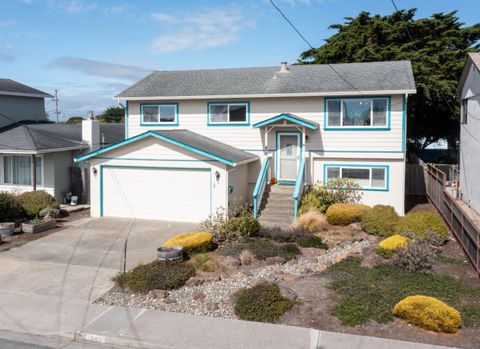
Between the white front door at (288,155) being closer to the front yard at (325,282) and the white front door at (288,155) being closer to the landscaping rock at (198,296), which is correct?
the front yard at (325,282)

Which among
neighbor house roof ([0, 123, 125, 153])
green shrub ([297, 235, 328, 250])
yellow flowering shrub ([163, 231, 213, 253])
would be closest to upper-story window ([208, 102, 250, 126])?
neighbor house roof ([0, 123, 125, 153])

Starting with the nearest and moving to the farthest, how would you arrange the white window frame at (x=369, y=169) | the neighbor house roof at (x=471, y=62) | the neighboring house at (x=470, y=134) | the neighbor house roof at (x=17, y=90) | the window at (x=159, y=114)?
the neighbor house roof at (x=471, y=62)
the neighboring house at (x=470, y=134)
the white window frame at (x=369, y=169)
the window at (x=159, y=114)
the neighbor house roof at (x=17, y=90)

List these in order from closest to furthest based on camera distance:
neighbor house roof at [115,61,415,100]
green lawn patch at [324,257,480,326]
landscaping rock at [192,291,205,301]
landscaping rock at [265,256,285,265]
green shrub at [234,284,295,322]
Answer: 1. green lawn patch at [324,257,480,326]
2. green shrub at [234,284,295,322]
3. landscaping rock at [192,291,205,301]
4. landscaping rock at [265,256,285,265]
5. neighbor house roof at [115,61,415,100]

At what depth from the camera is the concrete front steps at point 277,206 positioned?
1697cm

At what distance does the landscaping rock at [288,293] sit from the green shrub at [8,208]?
1184 centimetres

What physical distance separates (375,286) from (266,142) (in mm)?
10586

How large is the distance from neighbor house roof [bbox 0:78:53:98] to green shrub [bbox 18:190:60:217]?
9328 mm

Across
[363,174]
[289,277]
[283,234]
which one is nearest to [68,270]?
[289,277]

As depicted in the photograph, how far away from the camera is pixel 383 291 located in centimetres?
917

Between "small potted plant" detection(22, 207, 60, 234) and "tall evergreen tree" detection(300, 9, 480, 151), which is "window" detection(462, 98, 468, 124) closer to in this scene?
"tall evergreen tree" detection(300, 9, 480, 151)

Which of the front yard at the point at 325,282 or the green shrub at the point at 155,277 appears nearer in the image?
the front yard at the point at 325,282

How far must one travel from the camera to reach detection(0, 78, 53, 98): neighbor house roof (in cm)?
2528

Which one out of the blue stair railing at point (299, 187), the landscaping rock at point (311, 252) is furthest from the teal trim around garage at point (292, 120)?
the landscaping rock at point (311, 252)

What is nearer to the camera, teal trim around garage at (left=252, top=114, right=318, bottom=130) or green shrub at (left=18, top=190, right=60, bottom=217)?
green shrub at (left=18, top=190, right=60, bottom=217)
